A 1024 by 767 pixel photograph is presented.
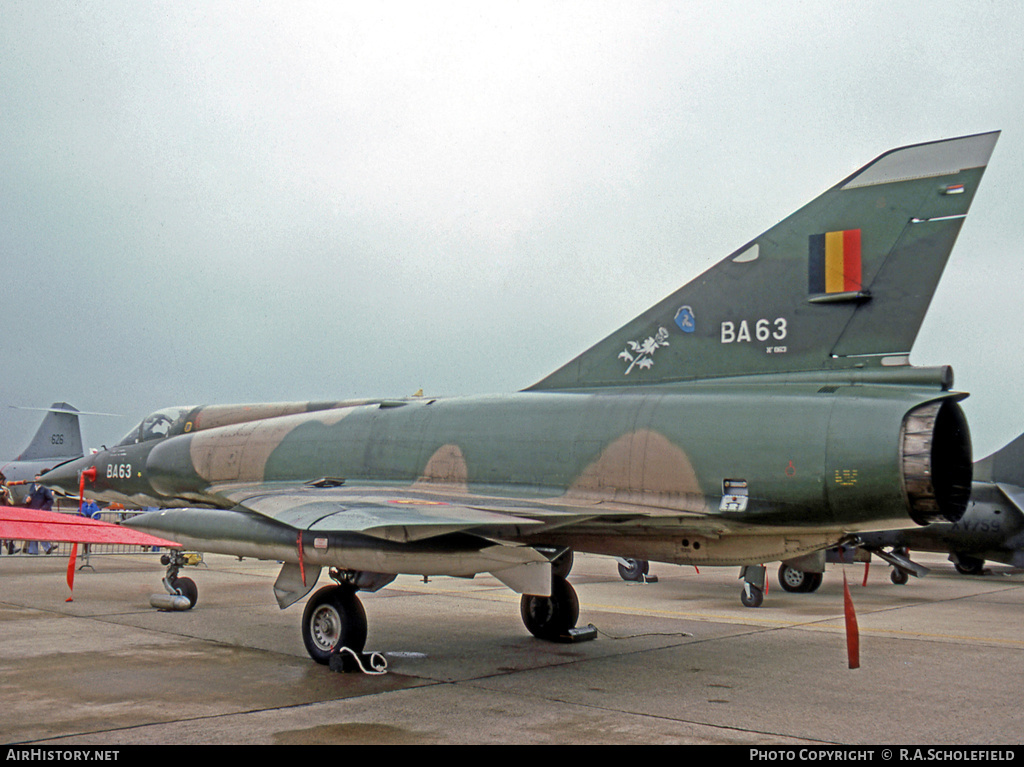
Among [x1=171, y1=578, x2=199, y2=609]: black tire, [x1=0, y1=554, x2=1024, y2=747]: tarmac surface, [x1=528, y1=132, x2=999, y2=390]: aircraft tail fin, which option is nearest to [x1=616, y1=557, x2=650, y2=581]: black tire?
[x1=0, y1=554, x2=1024, y2=747]: tarmac surface

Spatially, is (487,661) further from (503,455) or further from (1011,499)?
(1011,499)

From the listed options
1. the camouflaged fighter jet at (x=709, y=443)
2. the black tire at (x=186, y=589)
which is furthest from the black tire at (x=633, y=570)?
the camouflaged fighter jet at (x=709, y=443)

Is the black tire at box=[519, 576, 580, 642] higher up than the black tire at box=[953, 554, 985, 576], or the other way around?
the black tire at box=[519, 576, 580, 642]

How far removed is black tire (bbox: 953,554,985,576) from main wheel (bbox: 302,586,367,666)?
16.0 metres

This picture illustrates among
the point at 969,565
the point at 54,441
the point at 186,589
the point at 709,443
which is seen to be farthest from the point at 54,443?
the point at 709,443

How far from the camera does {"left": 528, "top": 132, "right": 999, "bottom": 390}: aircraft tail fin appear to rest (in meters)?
6.88

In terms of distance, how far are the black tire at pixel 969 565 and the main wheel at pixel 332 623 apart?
1596 cm

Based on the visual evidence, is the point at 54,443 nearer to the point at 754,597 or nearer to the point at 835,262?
the point at 754,597

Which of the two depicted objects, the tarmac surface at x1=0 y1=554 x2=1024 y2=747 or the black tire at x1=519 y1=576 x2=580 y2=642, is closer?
the tarmac surface at x1=0 y1=554 x2=1024 y2=747

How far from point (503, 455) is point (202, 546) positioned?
304 centimetres

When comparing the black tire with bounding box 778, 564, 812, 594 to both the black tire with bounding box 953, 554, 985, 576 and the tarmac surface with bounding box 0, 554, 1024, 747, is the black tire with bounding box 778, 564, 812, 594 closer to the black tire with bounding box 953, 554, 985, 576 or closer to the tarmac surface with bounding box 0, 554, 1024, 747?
the tarmac surface with bounding box 0, 554, 1024, 747

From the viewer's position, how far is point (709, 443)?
685 cm

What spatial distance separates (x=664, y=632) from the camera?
31.9 feet
